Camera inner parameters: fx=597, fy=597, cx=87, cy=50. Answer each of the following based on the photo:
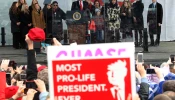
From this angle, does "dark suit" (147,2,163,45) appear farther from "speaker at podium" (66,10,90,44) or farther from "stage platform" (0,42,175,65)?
"speaker at podium" (66,10,90,44)

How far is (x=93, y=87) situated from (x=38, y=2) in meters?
15.4

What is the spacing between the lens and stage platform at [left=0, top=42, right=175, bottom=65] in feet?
52.8

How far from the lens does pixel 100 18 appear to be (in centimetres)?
1830

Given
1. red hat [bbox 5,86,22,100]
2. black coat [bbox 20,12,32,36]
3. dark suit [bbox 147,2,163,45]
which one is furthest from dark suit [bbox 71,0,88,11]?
red hat [bbox 5,86,22,100]

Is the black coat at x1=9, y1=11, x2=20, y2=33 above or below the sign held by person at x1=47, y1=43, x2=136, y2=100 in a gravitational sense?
above

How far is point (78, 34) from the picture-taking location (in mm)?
18156

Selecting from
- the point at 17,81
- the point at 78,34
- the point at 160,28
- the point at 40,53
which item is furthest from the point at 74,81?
the point at 160,28

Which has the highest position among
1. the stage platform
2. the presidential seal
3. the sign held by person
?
the presidential seal

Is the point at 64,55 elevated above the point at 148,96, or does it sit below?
above

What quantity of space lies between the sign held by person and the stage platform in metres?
10.9

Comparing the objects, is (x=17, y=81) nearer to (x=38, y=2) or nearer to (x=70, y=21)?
(x=70, y=21)

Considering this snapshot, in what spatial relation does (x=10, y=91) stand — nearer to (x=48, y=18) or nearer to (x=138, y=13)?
(x=48, y=18)

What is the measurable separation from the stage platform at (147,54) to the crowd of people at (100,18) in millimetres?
518

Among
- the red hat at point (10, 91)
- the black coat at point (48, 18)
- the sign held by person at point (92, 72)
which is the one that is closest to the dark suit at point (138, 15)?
the black coat at point (48, 18)
